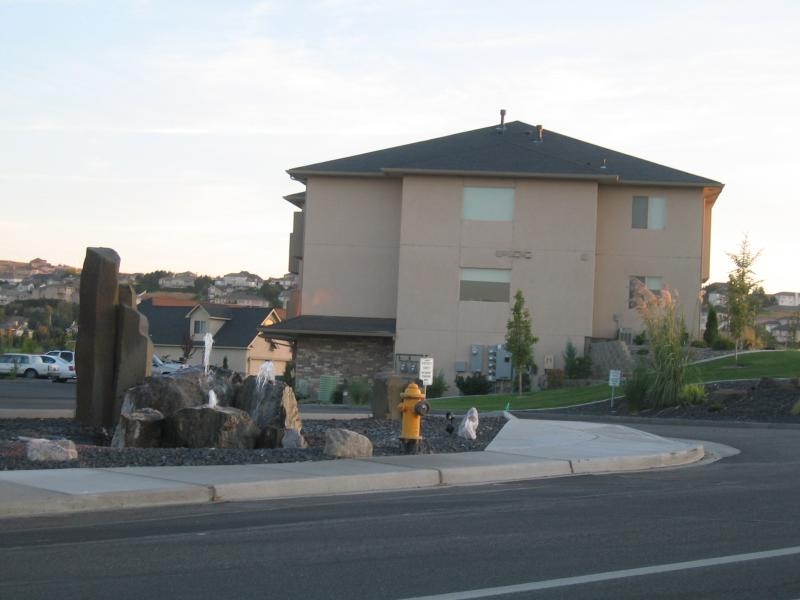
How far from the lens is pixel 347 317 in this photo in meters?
47.3

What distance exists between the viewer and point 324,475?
12.6 meters

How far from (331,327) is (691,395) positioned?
2054 centimetres

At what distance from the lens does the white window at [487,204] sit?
4503 cm

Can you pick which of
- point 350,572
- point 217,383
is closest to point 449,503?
point 350,572

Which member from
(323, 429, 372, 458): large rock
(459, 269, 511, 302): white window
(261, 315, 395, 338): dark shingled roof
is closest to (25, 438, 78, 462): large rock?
(323, 429, 372, 458): large rock

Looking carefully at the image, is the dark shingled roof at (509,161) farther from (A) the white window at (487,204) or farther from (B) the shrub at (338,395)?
(B) the shrub at (338,395)

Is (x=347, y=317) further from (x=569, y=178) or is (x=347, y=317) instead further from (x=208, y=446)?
(x=208, y=446)

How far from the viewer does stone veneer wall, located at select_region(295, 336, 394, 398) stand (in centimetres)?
4672

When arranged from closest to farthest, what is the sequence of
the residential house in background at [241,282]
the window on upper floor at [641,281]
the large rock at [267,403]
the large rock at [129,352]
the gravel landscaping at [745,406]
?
the large rock at [267,403] < the large rock at [129,352] < the gravel landscaping at [745,406] < the window on upper floor at [641,281] < the residential house in background at [241,282]

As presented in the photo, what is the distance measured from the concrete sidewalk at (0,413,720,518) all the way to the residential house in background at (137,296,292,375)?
6032 centimetres

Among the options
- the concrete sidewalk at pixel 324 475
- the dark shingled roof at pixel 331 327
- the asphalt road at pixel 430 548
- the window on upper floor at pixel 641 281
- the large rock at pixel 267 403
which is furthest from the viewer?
the window on upper floor at pixel 641 281

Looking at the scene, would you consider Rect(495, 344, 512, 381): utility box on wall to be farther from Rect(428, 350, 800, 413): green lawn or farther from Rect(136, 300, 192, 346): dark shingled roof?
Rect(136, 300, 192, 346): dark shingled roof

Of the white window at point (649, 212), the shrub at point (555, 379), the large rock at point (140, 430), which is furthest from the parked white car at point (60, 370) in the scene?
the large rock at point (140, 430)

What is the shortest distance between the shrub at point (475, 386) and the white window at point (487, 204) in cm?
649
